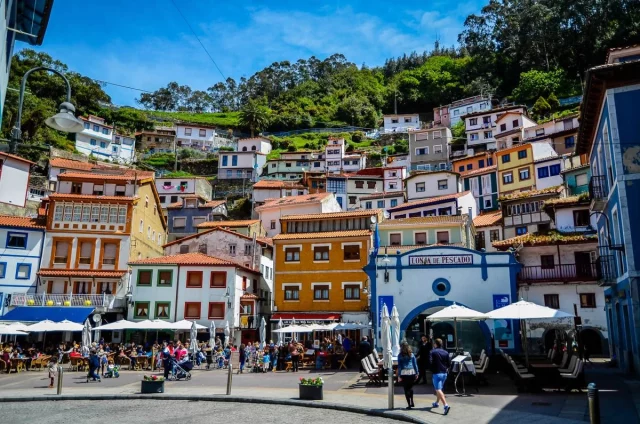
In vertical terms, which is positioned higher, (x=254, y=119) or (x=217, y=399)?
(x=254, y=119)

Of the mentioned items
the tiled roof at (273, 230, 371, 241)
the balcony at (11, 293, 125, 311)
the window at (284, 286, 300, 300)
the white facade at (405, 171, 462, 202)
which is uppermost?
the white facade at (405, 171, 462, 202)

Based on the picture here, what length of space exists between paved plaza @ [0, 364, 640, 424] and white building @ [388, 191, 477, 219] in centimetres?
2801

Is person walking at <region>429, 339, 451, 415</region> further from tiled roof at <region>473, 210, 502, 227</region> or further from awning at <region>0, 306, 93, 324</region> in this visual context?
tiled roof at <region>473, 210, 502, 227</region>

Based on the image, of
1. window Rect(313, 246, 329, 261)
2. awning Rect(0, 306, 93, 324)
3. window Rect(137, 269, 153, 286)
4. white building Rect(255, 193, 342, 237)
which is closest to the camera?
awning Rect(0, 306, 93, 324)

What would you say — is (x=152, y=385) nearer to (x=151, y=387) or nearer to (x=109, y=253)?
(x=151, y=387)

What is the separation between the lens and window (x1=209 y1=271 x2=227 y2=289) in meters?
41.3

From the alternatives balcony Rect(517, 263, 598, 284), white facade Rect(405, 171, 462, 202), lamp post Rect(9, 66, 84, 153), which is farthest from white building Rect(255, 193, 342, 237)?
lamp post Rect(9, 66, 84, 153)

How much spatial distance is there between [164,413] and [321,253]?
1138 inches

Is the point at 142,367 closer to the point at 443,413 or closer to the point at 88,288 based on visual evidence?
the point at 88,288

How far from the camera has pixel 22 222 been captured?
1661 inches

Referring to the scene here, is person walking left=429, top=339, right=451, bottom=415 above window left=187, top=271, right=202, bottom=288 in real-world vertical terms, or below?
below

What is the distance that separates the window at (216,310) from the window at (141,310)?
5.00 m

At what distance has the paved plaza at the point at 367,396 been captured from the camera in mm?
13008

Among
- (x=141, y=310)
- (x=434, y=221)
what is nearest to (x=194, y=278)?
(x=141, y=310)
